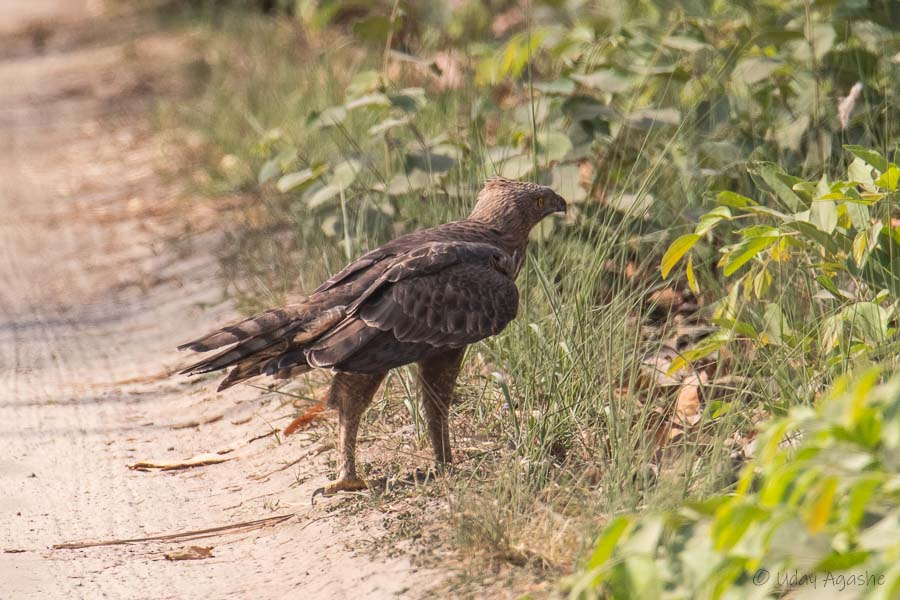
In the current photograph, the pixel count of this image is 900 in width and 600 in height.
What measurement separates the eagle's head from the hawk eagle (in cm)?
28

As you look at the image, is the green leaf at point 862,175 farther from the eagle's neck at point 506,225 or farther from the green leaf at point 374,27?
the green leaf at point 374,27

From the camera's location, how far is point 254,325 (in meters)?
3.66

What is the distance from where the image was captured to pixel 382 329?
3.65 meters

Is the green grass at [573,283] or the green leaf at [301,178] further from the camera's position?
the green leaf at [301,178]

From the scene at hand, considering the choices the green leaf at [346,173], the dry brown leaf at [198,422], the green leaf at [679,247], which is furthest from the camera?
the green leaf at [346,173]

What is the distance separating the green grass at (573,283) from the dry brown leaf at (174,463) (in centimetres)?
69

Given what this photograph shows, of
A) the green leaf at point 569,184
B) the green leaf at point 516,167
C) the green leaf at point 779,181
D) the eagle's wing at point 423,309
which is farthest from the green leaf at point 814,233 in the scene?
the green leaf at point 516,167

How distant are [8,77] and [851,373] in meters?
10.9

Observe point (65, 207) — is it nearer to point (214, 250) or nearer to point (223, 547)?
point (214, 250)

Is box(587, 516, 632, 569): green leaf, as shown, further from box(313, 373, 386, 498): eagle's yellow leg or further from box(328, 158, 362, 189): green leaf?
box(328, 158, 362, 189): green leaf

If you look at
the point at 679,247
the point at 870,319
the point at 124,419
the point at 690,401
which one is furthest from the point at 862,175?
the point at 124,419

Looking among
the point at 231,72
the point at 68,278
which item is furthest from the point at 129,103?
the point at 68,278

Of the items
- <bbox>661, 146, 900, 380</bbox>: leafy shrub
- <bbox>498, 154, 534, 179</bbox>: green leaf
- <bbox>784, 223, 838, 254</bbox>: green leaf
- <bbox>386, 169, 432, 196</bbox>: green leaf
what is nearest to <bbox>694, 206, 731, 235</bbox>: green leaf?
<bbox>661, 146, 900, 380</bbox>: leafy shrub

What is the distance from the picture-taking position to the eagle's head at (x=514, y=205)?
417cm
